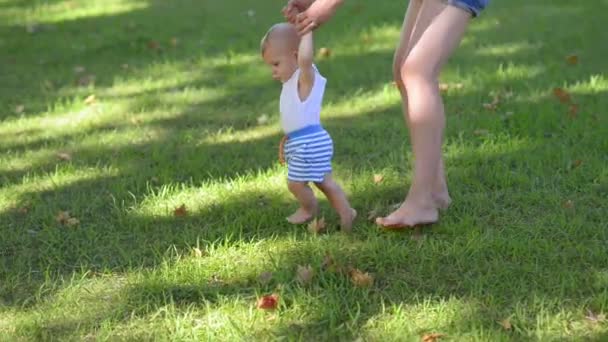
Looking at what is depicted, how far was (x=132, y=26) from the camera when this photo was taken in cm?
871

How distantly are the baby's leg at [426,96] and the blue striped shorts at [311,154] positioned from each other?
0.99 feet

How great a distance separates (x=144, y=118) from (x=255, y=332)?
3.09 metres

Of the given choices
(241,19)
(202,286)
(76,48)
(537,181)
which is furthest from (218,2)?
(202,286)

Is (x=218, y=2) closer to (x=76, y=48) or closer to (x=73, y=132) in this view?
(x=76, y=48)

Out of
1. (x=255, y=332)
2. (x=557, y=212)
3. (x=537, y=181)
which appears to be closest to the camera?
(x=255, y=332)

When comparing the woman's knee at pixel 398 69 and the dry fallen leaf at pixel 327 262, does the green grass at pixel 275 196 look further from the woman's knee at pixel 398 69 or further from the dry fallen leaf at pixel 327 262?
the woman's knee at pixel 398 69

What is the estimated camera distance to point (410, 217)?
3.71 meters

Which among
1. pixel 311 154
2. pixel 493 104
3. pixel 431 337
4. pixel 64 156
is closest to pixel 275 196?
pixel 311 154

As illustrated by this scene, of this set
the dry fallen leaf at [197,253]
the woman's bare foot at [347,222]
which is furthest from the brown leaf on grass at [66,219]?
the woman's bare foot at [347,222]

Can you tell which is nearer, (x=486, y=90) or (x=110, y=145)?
(x=110, y=145)

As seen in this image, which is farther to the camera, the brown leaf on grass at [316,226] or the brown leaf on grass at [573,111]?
the brown leaf on grass at [573,111]

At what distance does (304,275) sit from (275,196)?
1.03 m

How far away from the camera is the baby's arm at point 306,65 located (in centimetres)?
356

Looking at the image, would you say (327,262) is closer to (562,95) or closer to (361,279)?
(361,279)
